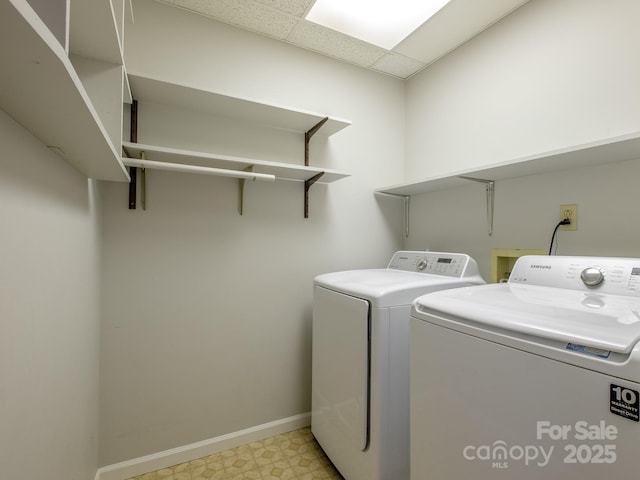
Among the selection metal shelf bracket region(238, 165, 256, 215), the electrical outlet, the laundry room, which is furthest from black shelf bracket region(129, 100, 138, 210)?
the electrical outlet

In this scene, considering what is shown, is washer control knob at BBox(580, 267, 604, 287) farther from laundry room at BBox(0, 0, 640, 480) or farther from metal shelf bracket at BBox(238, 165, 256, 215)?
metal shelf bracket at BBox(238, 165, 256, 215)

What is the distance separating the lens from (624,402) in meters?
0.57

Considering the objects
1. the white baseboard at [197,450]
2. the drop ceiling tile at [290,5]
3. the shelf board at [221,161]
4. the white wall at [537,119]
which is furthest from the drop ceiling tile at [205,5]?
the white baseboard at [197,450]

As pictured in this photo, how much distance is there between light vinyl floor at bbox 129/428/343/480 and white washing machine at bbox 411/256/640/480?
82 centimetres

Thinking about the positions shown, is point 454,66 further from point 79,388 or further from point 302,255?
point 79,388

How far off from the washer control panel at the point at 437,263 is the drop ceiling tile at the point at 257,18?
1.59 metres

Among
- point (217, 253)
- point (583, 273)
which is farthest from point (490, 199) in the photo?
point (217, 253)

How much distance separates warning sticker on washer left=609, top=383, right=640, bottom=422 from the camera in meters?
0.56

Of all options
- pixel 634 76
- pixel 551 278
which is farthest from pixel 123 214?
pixel 634 76

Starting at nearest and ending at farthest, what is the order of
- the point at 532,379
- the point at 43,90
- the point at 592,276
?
the point at 43,90
the point at 532,379
the point at 592,276

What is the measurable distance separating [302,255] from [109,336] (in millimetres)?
1154

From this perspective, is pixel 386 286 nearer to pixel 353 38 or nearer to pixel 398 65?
pixel 353 38

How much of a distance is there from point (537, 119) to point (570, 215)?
0.54 metres

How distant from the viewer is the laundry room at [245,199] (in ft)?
2.79
